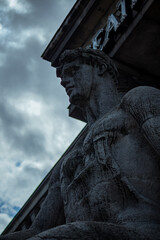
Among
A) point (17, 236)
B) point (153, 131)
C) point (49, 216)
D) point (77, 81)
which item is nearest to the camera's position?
point (153, 131)

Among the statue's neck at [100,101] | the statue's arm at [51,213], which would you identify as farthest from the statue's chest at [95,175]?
the statue's neck at [100,101]

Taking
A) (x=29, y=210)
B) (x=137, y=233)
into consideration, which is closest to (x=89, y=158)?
(x=137, y=233)

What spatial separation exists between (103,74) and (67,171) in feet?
5.24

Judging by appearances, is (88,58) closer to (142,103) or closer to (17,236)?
(142,103)

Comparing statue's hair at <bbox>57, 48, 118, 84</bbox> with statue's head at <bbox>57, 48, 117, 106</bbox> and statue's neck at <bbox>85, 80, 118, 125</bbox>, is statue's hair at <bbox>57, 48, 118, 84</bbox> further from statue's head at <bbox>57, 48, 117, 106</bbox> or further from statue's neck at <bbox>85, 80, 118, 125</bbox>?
statue's neck at <bbox>85, 80, 118, 125</bbox>

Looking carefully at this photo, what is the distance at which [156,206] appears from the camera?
4.06 m

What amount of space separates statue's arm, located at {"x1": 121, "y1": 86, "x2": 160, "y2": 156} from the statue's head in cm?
98

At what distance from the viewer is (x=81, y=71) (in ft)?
19.1

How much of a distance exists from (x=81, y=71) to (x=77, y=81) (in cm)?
18

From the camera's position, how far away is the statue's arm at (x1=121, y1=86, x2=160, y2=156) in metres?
4.20

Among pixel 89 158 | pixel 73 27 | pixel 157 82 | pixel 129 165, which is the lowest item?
pixel 129 165

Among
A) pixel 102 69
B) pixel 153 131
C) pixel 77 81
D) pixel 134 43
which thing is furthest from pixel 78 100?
pixel 134 43

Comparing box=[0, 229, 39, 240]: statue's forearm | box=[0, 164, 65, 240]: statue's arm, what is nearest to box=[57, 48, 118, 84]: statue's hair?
box=[0, 164, 65, 240]: statue's arm

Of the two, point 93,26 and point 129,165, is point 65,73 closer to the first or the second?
point 129,165
